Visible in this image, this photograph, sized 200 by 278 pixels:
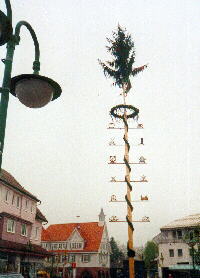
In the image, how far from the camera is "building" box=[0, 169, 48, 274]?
2730 centimetres

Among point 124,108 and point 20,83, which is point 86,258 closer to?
point 124,108

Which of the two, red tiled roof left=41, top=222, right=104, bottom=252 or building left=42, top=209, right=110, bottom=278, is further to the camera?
red tiled roof left=41, top=222, right=104, bottom=252

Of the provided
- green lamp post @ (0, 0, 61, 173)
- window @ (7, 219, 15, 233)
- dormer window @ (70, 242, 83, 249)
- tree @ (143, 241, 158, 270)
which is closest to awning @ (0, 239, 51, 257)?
window @ (7, 219, 15, 233)

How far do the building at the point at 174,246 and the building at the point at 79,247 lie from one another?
11.4 m

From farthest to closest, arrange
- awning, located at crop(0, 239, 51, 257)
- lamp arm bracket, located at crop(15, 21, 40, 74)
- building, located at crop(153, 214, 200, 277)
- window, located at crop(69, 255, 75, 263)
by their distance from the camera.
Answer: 1. window, located at crop(69, 255, 75, 263)
2. building, located at crop(153, 214, 200, 277)
3. awning, located at crop(0, 239, 51, 257)
4. lamp arm bracket, located at crop(15, 21, 40, 74)

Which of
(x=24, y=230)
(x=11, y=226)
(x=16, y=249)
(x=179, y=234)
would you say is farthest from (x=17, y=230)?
(x=179, y=234)

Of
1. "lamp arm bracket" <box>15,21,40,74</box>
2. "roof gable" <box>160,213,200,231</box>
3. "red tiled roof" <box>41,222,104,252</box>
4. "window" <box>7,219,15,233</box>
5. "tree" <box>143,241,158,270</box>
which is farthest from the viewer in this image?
"tree" <box>143,241,158,270</box>

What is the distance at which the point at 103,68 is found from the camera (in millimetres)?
19484

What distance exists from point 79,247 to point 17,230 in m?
31.0

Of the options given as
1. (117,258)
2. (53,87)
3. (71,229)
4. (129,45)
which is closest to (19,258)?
(129,45)

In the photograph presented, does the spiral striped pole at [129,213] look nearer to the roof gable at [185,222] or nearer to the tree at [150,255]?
the roof gable at [185,222]

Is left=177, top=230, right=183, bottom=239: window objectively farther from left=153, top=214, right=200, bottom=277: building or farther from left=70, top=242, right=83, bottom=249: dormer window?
left=70, top=242, right=83, bottom=249: dormer window

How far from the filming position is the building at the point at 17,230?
2730 centimetres

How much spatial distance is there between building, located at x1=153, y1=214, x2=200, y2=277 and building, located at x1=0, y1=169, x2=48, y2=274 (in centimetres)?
2913
